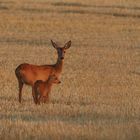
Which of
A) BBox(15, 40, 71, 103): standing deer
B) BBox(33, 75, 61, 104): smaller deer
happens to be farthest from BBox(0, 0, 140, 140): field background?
BBox(15, 40, 71, 103): standing deer

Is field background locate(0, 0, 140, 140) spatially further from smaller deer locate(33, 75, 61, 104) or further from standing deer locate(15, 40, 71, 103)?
standing deer locate(15, 40, 71, 103)

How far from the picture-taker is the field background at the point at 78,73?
9.73 meters

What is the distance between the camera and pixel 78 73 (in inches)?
712

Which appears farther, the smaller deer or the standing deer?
the standing deer

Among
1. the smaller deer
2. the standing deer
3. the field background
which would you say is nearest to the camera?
the field background

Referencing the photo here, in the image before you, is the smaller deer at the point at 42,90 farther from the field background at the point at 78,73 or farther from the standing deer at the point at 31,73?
the standing deer at the point at 31,73

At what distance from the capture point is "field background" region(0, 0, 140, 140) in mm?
9727

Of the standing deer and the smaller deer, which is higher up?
the standing deer

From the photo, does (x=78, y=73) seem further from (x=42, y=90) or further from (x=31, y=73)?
(x=42, y=90)

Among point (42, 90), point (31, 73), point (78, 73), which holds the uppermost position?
point (78, 73)

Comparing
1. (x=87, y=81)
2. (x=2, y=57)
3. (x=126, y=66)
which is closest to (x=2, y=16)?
(x=2, y=57)

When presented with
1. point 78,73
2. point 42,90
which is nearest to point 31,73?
point 42,90

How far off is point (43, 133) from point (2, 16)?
2811 centimetres

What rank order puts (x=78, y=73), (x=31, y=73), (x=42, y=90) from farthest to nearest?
1. (x=78, y=73)
2. (x=31, y=73)
3. (x=42, y=90)
